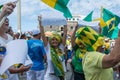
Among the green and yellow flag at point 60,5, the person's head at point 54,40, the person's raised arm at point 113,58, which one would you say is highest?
the green and yellow flag at point 60,5

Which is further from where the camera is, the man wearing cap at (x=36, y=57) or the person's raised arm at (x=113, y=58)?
the man wearing cap at (x=36, y=57)

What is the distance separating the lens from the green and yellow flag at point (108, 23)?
41.3ft

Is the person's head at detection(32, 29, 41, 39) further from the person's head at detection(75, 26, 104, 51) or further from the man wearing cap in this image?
the person's head at detection(75, 26, 104, 51)

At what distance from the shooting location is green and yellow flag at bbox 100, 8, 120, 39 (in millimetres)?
12595

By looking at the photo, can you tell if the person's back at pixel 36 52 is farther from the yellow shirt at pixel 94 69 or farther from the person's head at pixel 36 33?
the yellow shirt at pixel 94 69

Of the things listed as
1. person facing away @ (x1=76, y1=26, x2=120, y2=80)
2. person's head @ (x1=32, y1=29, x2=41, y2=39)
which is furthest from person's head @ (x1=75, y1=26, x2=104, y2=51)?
person's head @ (x1=32, y1=29, x2=41, y2=39)

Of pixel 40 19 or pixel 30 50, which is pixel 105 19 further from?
pixel 40 19

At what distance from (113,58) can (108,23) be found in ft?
29.6

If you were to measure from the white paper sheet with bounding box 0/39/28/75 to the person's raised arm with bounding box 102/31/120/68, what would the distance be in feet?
2.77

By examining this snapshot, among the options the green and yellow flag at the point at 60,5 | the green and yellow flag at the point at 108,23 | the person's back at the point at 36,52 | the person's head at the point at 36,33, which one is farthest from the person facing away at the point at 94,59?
the green and yellow flag at the point at 108,23

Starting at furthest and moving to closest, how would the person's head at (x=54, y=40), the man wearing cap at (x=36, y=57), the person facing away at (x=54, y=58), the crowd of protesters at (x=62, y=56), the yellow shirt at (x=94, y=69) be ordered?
the man wearing cap at (x=36, y=57)
the person's head at (x=54, y=40)
the person facing away at (x=54, y=58)
the yellow shirt at (x=94, y=69)
the crowd of protesters at (x=62, y=56)

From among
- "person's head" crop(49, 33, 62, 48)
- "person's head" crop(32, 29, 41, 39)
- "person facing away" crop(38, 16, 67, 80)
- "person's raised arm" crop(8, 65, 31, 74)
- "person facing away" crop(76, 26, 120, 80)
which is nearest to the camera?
"person facing away" crop(76, 26, 120, 80)

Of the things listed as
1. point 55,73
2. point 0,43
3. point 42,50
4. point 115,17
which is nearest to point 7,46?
point 0,43

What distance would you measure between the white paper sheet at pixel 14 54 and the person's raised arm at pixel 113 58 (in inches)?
33.3
